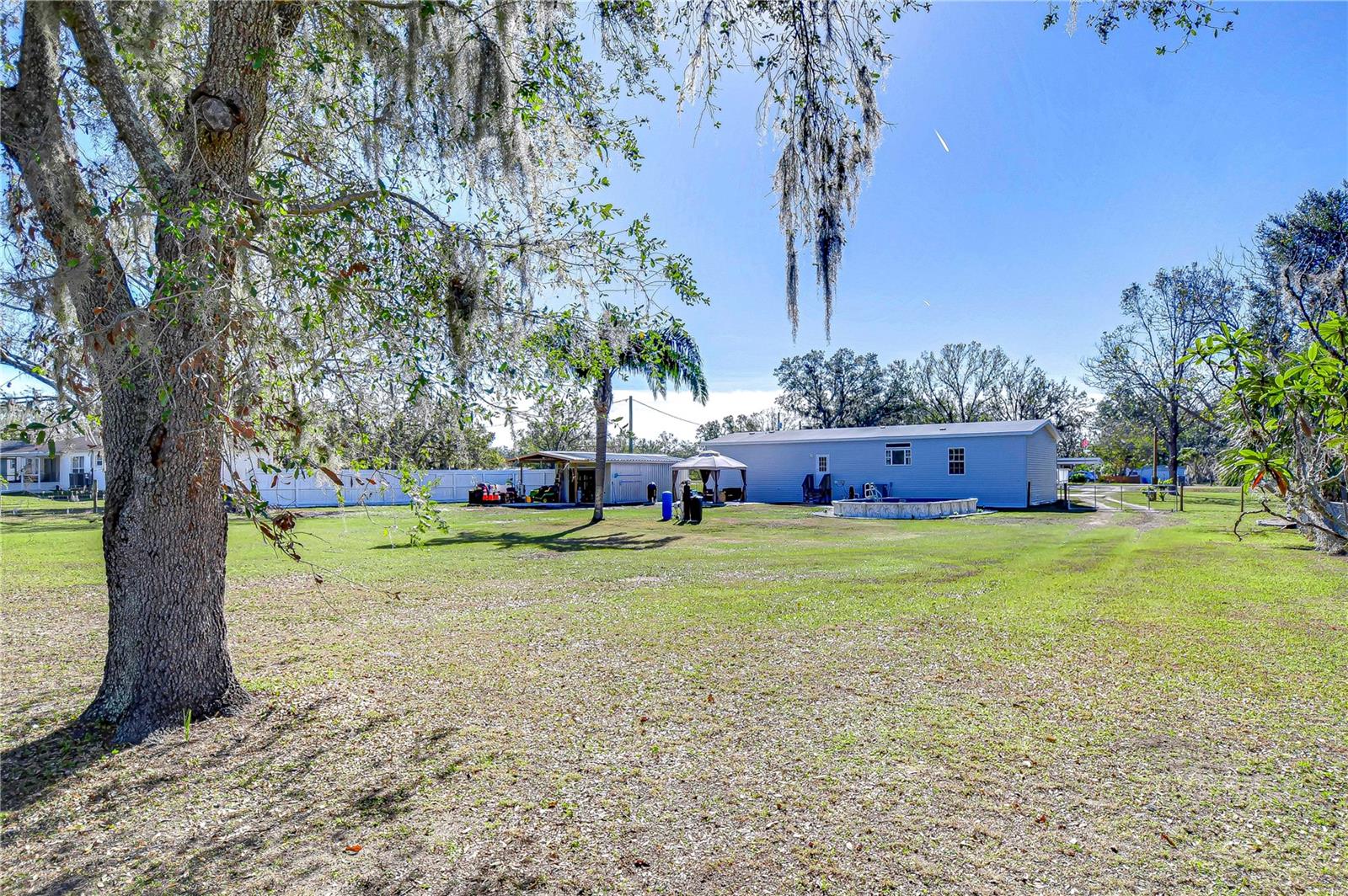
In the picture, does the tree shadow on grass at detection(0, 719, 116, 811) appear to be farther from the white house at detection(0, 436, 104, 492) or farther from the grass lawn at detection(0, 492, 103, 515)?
the white house at detection(0, 436, 104, 492)

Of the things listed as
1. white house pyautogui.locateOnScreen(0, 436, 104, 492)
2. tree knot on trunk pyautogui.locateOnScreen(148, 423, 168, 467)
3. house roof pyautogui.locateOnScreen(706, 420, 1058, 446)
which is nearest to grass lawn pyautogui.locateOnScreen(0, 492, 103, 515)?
white house pyautogui.locateOnScreen(0, 436, 104, 492)

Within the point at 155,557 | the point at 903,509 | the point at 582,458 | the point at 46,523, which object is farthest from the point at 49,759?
the point at 582,458

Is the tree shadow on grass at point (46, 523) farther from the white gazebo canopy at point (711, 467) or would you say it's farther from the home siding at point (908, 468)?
the home siding at point (908, 468)

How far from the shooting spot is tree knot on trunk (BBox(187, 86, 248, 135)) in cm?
369

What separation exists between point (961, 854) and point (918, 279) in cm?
2171

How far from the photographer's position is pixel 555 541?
13.8 m

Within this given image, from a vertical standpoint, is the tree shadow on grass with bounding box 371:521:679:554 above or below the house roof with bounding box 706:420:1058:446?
below

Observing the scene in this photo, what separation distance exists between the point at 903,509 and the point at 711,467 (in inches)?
316

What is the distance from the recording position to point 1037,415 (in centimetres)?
5122

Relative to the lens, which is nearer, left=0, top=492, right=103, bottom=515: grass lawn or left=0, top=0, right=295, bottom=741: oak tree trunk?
left=0, top=0, right=295, bottom=741: oak tree trunk

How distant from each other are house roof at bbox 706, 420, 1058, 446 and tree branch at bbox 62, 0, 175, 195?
2578 cm

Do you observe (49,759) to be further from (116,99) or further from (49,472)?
(49,472)

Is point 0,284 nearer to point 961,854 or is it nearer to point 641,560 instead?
point 961,854

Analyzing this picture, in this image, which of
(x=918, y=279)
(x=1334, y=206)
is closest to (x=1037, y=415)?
(x=1334, y=206)
